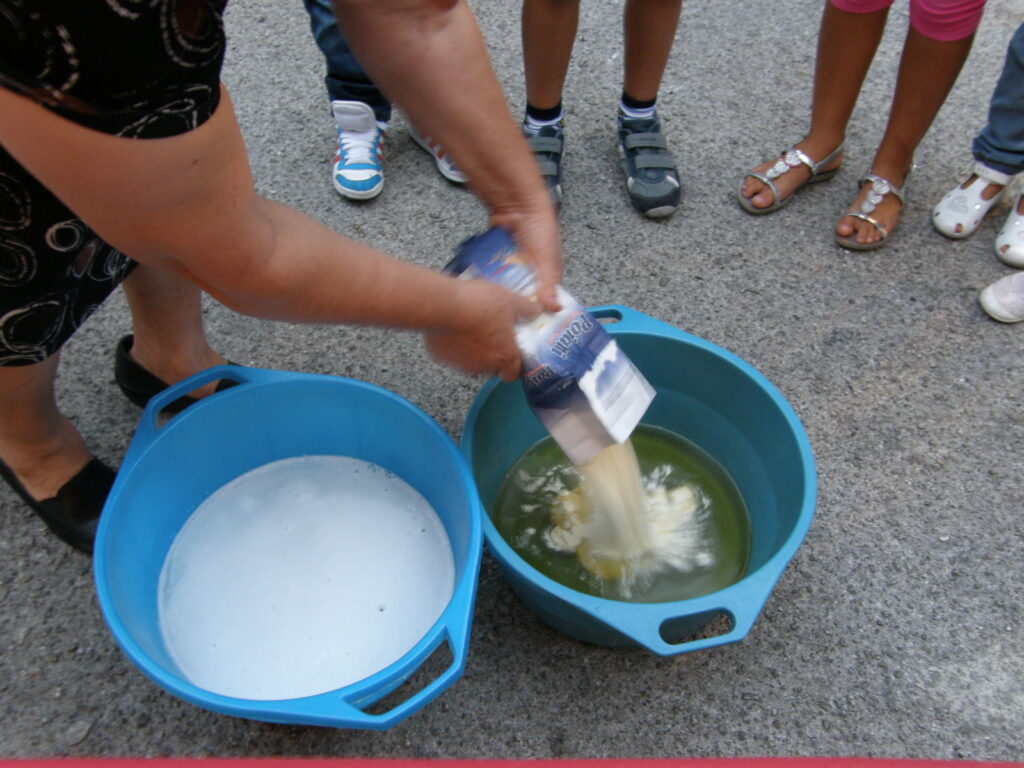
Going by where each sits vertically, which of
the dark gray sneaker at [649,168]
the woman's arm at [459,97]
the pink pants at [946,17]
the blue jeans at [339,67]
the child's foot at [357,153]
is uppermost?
the woman's arm at [459,97]

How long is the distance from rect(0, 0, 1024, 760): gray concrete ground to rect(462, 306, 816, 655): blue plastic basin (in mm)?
116

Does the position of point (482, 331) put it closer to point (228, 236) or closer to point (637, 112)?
point (228, 236)

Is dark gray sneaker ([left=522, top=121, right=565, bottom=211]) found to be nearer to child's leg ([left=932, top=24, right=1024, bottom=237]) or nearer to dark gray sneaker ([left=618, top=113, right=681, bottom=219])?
dark gray sneaker ([left=618, top=113, right=681, bottom=219])

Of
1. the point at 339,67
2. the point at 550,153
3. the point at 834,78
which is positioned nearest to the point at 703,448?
the point at 550,153

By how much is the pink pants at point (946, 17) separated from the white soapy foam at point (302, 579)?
127 cm

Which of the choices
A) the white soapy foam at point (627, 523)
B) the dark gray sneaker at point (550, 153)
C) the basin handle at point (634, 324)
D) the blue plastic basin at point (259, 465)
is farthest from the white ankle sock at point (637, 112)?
the blue plastic basin at point (259, 465)

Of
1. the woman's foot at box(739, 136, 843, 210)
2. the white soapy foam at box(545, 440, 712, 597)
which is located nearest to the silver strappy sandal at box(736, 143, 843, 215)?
the woman's foot at box(739, 136, 843, 210)

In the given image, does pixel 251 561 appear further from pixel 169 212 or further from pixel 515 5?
pixel 515 5

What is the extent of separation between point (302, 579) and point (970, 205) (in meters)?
1.54

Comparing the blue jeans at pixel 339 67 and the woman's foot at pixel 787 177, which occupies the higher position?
the blue jeans at pixel 339 67

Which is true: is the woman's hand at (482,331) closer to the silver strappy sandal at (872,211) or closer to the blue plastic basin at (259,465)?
the blue plastic basin at (259,465)

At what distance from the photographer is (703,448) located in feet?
4.32

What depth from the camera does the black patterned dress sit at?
52cm

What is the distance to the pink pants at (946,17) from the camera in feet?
4.53
